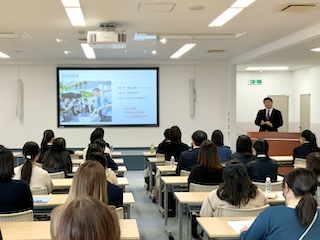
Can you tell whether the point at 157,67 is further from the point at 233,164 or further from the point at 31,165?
the point at 233,164

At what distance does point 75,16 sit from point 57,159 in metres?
2.20

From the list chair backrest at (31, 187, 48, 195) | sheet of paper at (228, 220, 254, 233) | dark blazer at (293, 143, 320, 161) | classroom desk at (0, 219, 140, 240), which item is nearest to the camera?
classroom desk at (0, 219, 140, 240)

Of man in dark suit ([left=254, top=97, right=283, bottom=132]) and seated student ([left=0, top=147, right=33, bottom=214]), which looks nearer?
seated student ([left=0, top=147, right=33, bottom=214])

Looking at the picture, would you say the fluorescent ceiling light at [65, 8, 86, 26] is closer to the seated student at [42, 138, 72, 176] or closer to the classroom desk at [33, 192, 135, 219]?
the seated student at [42, 138, 72, 176]

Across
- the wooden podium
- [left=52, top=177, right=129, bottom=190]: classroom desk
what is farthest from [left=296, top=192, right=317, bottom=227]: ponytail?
the wooden podium

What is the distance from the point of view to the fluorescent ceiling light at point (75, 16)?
212 inches

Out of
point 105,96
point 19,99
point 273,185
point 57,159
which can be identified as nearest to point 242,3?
point 273,185

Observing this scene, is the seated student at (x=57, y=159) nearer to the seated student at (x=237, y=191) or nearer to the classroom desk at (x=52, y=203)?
the classroom desk at (x=52, y=203)

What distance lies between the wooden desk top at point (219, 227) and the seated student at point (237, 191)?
0.58 ft


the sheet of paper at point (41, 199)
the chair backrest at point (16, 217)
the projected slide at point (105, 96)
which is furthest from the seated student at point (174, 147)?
the projected slide at point (105, 96)

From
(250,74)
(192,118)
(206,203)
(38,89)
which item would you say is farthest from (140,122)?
(206,203)

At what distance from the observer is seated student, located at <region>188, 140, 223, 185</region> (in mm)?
4285

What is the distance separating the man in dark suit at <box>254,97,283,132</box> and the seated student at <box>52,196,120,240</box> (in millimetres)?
7848

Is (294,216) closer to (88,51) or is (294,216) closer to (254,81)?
(88,51)
